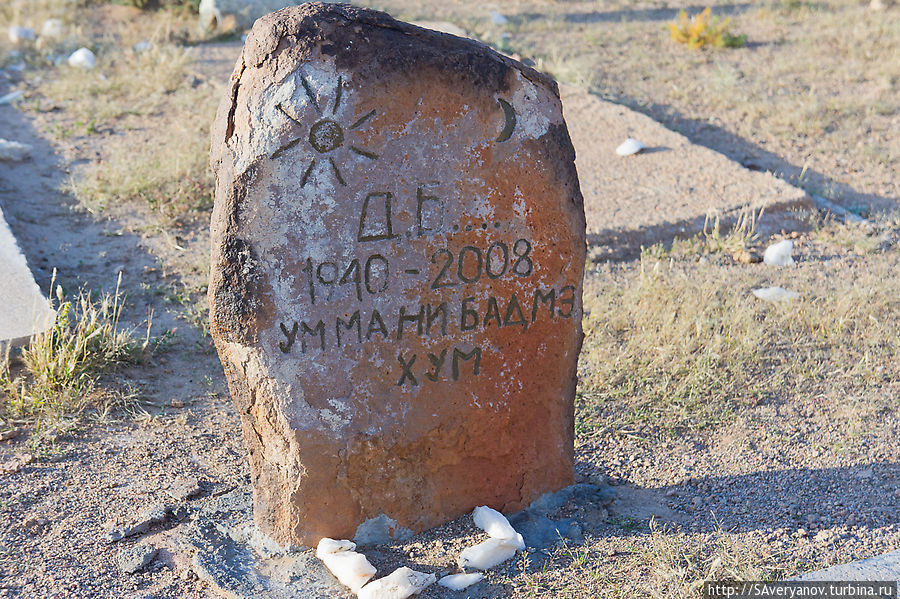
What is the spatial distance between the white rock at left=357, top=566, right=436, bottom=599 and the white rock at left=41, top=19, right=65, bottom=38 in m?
7.91

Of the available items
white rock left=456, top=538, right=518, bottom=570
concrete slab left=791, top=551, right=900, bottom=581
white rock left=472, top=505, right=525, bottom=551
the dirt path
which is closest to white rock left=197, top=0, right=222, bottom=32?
the dirt path

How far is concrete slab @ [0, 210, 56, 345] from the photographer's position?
156 inches

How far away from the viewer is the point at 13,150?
646 centimetres

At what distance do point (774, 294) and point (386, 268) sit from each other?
268cm

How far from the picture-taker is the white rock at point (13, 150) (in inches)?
253

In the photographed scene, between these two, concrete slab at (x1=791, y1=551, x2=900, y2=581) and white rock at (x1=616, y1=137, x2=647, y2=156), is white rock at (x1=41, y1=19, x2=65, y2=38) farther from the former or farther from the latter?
concrete slab at (x1=791, y1=551, x2=900, y2=581)

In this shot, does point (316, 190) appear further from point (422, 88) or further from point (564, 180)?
point (564, 180)

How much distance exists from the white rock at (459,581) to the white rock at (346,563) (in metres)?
0.22

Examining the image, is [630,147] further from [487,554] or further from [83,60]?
[83,60]

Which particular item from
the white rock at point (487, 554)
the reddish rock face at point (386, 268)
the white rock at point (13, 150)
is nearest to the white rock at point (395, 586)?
the white rock at point (487, 554)

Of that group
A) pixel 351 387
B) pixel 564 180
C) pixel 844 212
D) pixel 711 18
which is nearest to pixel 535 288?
pixel 564 180

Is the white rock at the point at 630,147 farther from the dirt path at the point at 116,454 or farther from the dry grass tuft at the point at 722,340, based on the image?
the dirt path at the point at 116,454

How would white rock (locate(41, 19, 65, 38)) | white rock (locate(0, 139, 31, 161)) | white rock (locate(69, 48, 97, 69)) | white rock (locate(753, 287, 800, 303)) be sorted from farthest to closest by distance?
white rock (locate(41, 19, 65, 38))
white rock (locate(69, 48, 97, 69))
white rock (locate(0, 139, 31, 161))
white rock (locate(753, 287, 800, 303))

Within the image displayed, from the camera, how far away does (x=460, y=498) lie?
3031 millimetres
